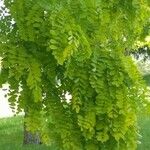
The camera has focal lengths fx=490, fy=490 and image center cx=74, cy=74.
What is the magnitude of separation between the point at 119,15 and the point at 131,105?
0.67m

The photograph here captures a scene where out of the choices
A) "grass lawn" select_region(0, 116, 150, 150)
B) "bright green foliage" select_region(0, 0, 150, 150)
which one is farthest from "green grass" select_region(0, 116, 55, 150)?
"bright green foliage" select_region(0, 0, 150, 150)

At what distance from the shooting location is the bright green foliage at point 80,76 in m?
3.19

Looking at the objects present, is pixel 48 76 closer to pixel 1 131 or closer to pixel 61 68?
pixel 61 68

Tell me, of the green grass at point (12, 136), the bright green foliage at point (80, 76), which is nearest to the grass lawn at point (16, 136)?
the green grass at point (12, 136)

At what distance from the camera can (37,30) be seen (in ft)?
10.6

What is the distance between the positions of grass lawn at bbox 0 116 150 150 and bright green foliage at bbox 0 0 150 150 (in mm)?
4226

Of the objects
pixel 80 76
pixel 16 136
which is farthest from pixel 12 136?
pixel 80 76

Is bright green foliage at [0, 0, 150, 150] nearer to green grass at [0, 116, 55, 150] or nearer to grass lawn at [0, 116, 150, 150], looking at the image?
grass lawn at [0, 116, 150, 150]

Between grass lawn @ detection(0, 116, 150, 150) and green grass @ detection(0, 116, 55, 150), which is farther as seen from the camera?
green grass @ detection(0, 116, 55, 150)

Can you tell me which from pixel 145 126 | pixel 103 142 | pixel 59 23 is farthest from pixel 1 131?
pixel 59 23

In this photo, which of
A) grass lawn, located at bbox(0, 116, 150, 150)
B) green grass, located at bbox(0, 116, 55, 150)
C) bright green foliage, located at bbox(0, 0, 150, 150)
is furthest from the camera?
green grass, located at bbox(0, 116, 55, 150)

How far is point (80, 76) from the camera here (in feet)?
11.2

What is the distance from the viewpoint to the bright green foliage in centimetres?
319

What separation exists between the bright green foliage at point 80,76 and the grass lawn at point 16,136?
13.9ft
